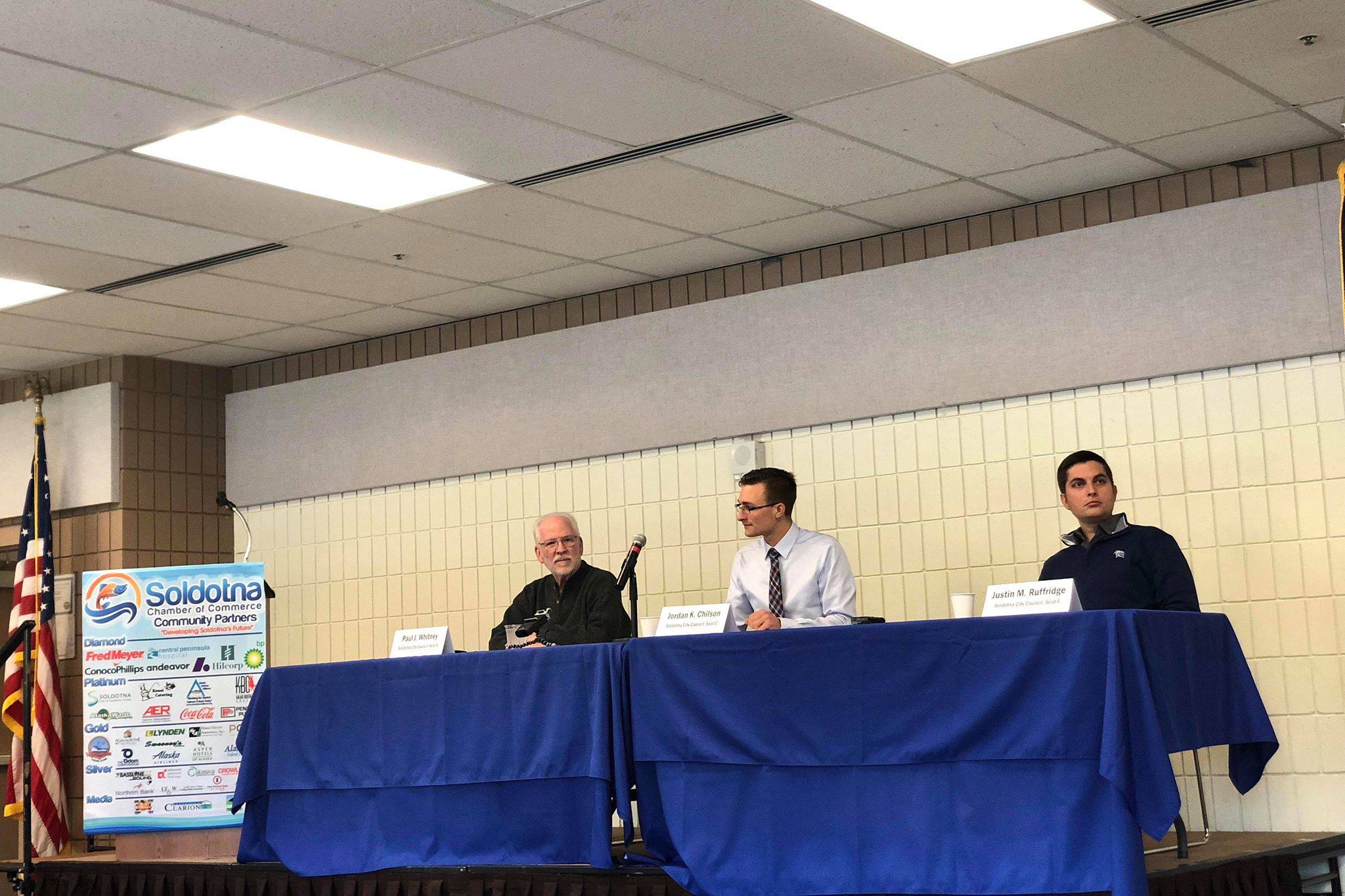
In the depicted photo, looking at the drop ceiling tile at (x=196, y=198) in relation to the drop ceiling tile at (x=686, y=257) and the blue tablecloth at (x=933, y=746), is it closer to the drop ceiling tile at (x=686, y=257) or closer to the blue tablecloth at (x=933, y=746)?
the drop ceiling tile at (x=686, y=257)

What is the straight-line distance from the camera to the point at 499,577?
750 centimetres

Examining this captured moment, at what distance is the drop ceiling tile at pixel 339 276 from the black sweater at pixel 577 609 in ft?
6.34

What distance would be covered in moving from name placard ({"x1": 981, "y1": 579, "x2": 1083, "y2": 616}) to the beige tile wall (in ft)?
7.58

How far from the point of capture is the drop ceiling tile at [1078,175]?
5.55 m

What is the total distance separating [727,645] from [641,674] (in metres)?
0.28

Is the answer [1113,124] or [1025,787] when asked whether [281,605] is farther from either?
[1025,787]

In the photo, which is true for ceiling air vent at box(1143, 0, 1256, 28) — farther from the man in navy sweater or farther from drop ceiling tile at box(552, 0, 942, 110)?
the man in navy sweater

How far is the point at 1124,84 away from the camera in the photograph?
4.80 metres

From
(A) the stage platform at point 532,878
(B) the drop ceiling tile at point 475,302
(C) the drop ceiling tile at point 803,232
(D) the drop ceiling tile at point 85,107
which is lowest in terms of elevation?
(A) the stage platform at point 532,878

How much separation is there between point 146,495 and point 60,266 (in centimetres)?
202

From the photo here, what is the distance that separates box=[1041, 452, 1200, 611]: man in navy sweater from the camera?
175 inches

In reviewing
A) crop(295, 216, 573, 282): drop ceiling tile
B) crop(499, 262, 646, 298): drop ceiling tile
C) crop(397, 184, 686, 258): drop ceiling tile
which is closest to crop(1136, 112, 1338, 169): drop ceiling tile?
crop(397, 184, 686, 258): drop ceiling tile

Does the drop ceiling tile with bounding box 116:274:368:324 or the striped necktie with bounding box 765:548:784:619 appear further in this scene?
the drop ceiling tile with bounding box 116:274:368:324

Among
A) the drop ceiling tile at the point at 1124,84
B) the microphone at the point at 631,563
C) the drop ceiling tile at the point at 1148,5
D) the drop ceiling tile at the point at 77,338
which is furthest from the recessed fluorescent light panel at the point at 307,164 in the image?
the drop ceiling tile at the point at 1148,5
